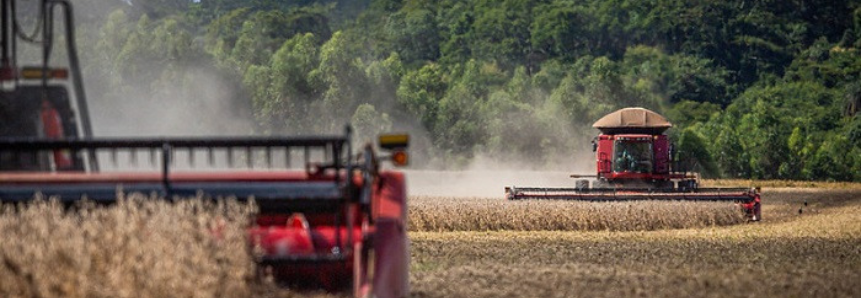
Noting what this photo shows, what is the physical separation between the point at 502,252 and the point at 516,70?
70.3m

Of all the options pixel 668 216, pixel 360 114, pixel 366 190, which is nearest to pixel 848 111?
pixel 360 114

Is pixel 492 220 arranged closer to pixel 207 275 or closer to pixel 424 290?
pixel 424 290

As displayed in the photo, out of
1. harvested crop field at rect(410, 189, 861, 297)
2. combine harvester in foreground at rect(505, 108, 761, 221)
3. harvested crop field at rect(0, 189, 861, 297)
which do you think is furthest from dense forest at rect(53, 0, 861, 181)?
harvested crop field at rect(410, 189, 861, 297)

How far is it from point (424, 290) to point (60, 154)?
315 centimetres

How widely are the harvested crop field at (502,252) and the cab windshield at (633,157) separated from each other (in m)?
4.63

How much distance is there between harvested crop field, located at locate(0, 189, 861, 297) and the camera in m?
9.45

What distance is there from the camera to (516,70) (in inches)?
3556

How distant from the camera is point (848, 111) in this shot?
86.2 metres

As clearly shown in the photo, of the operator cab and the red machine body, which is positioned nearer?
the red machine body

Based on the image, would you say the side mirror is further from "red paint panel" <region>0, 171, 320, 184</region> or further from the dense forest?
the dense forest

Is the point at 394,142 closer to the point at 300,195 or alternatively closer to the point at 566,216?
the point at 300,195

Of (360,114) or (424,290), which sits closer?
(424,290)

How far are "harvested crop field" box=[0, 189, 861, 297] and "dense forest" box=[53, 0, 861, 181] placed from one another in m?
24.4

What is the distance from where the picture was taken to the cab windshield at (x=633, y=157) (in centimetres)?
3809
